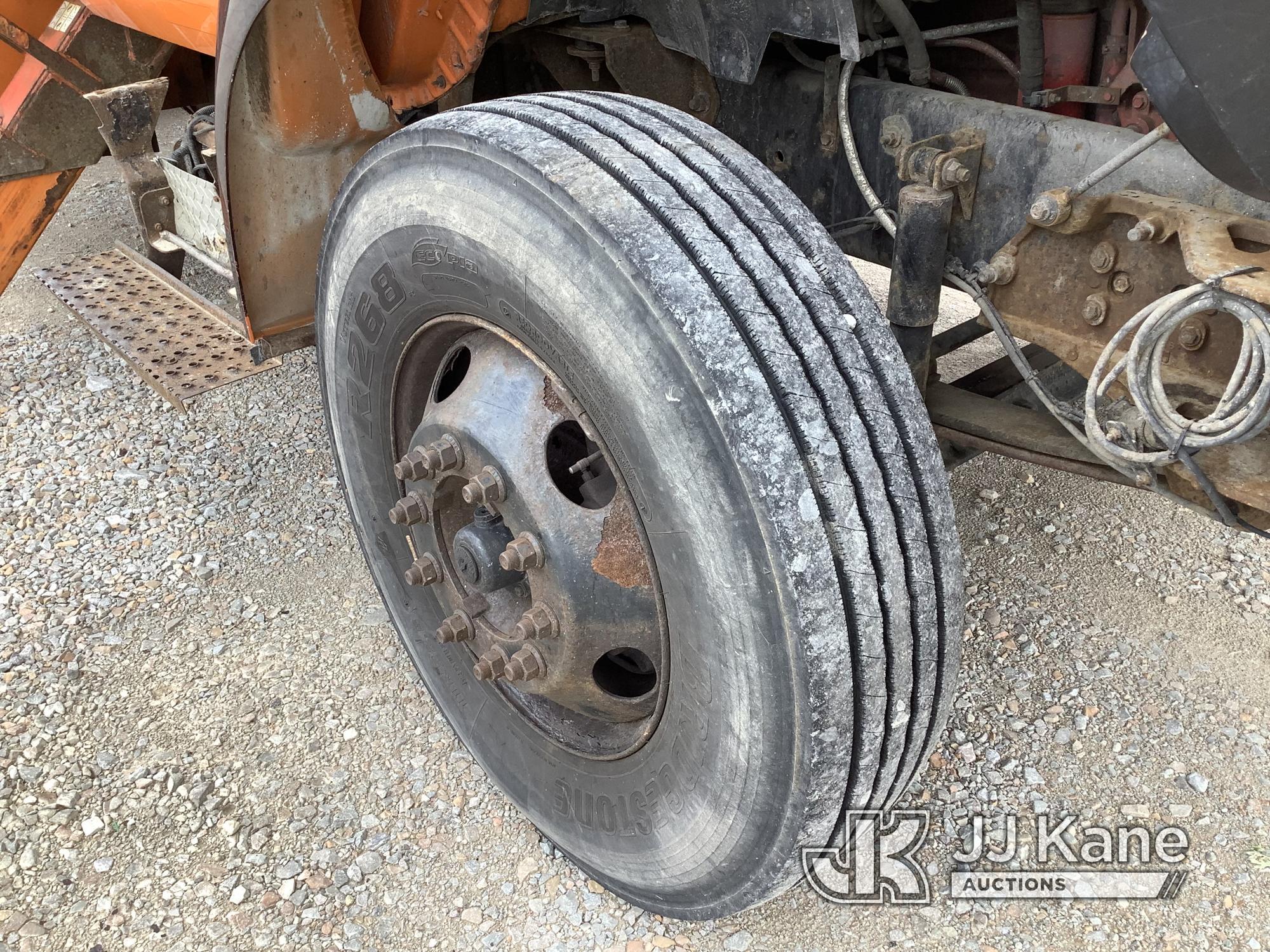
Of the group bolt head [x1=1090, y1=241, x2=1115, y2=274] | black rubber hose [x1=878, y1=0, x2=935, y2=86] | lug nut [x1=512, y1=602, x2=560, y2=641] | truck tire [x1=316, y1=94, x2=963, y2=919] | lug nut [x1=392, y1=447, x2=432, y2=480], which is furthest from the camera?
black rubber hose [x1=878, y1=0, x2=935, y2=86]

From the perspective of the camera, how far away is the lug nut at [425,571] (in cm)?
182

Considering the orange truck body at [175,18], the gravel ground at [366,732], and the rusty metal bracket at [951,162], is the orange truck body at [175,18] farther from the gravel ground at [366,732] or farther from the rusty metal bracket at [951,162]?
the rusty metal bracket at [951,162]

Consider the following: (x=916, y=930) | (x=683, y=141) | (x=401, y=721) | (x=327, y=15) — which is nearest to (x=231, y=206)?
(x=327, y=15)

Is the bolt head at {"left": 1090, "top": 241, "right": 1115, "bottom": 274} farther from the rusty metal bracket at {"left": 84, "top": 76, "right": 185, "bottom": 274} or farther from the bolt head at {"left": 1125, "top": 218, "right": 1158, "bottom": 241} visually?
the rusty metal bracket at {"left": 84, "top": 76, "right": 185, "bottom": 274}

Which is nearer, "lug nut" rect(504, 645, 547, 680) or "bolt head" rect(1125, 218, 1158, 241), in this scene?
"bolt head" rect(1125, 218, 1158, 241)

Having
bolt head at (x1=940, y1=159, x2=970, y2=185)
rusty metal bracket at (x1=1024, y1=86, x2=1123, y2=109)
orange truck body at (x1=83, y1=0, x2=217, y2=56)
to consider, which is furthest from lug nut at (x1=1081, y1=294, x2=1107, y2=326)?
orange truck body at (x1=83, y1=0, x2=217, y2=56)

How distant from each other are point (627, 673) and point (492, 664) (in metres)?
0.27

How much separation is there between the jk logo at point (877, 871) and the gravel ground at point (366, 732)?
0.10 ft

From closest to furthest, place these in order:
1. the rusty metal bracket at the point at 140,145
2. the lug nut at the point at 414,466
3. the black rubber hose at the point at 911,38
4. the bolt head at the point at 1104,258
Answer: the bolt head at the point at 1104,258
the lug nut at the point at 414,466
the black rubber hose at the point at 911,38
the rusty metal bracket at the point at 140,145

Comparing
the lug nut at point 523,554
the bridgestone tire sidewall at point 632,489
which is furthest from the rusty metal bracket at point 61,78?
the lug nut at point 523,554

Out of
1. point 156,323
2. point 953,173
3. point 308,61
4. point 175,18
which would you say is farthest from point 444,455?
point 156,323

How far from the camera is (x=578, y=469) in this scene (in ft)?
5.07

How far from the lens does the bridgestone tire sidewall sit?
121cm

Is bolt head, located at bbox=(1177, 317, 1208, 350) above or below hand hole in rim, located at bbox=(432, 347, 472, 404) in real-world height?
above
